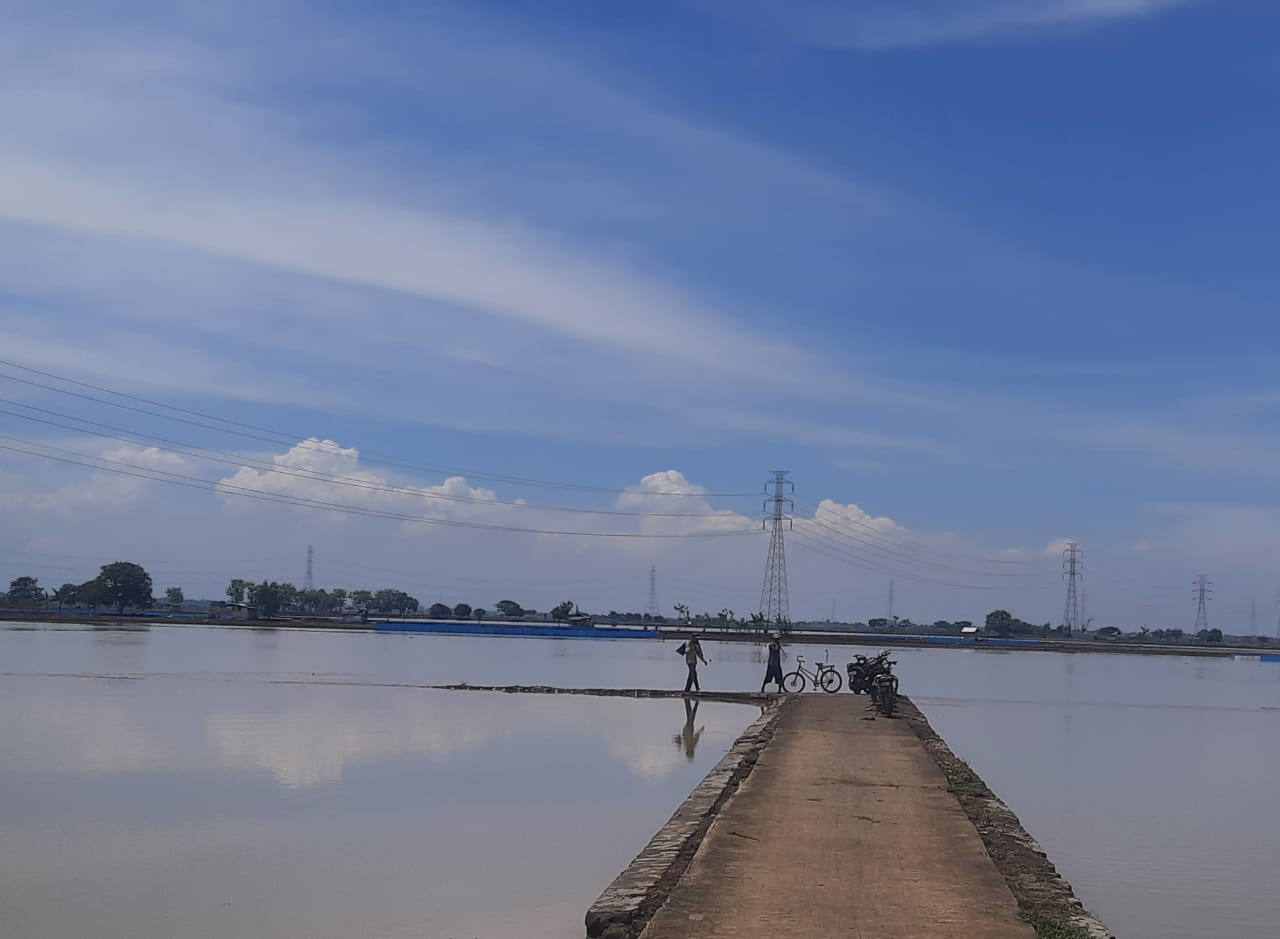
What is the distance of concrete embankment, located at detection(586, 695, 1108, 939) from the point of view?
8.85 m

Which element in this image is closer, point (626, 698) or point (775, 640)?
point (626, 698)

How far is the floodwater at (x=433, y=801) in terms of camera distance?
11.1 meters

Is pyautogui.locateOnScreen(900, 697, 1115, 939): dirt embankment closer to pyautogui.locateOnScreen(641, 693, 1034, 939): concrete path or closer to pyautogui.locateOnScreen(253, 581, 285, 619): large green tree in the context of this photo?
pyautogui.locateOnScreen(641, 693, 1034, 939): concrete path

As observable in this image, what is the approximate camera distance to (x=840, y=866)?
1048cm

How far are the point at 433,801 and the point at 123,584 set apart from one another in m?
136

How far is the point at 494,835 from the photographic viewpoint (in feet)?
45.6

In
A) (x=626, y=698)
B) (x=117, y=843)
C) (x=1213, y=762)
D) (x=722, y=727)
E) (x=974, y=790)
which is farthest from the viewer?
(x=626, y=698)

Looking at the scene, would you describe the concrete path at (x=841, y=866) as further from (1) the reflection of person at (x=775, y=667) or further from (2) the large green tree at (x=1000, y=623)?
(2) the large green tree at (x=1000, y=623)

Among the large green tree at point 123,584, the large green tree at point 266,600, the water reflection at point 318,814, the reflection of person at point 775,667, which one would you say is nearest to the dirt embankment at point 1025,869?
the water reflection at point 318,814

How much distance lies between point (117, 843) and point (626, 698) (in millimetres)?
20380

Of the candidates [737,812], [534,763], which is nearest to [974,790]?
[737,812]

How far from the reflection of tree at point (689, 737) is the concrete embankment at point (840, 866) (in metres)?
5.03

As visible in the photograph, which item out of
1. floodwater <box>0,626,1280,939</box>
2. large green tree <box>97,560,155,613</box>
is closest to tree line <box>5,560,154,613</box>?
large green tree <box>97,560,155,613</box>

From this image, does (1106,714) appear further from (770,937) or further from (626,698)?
(770,937)
